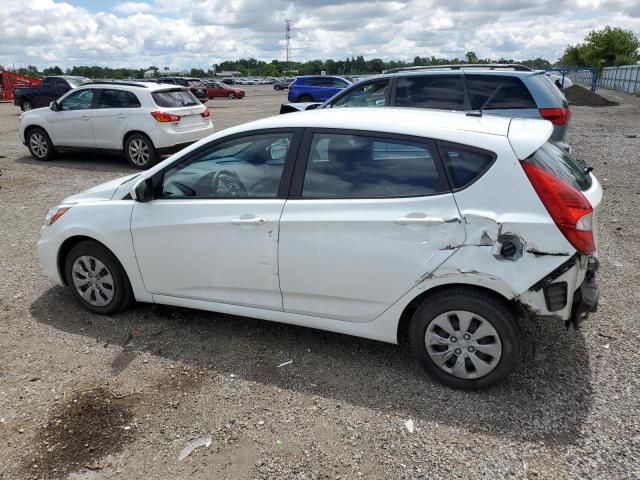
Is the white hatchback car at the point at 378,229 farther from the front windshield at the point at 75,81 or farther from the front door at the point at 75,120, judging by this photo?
the front windshield at the point at 75,81

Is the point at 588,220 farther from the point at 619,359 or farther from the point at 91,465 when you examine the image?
the point at 91,465

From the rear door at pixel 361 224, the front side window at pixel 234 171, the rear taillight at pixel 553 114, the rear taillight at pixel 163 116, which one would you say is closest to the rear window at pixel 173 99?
the rear taillight at pixel 163 116

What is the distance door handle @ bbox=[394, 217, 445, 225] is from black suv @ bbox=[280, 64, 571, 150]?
4.67 meters

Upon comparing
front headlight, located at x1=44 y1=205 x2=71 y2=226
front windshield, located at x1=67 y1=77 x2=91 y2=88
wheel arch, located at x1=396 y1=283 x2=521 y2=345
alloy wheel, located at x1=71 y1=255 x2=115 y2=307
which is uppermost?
front windshield, located at x1=67 y1=77 x2=91 y2=88

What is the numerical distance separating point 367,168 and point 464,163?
600mm

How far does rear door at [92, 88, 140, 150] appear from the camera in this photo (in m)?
10.3

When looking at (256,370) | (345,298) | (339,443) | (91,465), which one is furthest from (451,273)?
(91,465)

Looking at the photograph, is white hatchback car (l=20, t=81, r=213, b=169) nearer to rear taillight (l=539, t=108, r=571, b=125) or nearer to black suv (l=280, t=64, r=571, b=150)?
black suv (l=280, t=64, r=571, b=150)

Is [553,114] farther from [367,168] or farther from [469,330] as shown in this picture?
[469,330]

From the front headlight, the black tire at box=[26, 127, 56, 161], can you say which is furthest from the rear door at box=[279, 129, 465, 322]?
the black tire at box=[26, 127, 56, 161]

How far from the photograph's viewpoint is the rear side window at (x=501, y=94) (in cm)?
704

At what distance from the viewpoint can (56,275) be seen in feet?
14.0

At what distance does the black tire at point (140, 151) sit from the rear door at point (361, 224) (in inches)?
306

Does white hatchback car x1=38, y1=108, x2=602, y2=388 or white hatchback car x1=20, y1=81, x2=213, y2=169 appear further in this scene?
white hatchback car x1=20, y1=81, x2=213, y2=169
